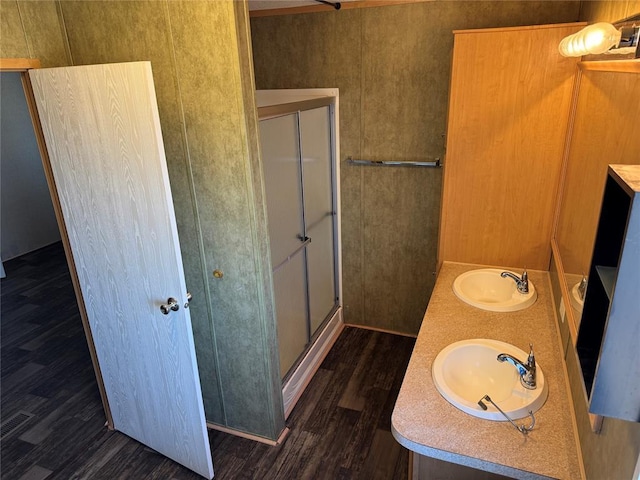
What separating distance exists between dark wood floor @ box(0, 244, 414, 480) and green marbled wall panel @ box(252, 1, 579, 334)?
0.54 m

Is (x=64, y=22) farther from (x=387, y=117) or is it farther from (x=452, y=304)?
(x=452, y=304)

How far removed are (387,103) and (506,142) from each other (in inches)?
36.4

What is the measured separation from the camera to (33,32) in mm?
1939

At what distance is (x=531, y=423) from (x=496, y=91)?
155cm

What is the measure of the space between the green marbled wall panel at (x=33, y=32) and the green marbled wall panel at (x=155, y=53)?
54mm

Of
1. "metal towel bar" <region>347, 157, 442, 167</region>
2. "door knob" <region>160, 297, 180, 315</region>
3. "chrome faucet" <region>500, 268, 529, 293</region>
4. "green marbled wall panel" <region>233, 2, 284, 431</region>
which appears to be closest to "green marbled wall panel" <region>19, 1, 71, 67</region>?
"green marbled wall panel" <region>233, 2, 284, 431</region>

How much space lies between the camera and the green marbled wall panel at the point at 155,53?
6.13 ft

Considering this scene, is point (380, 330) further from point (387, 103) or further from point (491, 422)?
point (491, 422)

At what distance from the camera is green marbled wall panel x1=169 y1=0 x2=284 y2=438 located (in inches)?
71.1

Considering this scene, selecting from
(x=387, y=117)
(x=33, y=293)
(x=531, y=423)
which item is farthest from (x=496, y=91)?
(x=33, y=293)

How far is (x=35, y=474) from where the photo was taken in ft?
7.59

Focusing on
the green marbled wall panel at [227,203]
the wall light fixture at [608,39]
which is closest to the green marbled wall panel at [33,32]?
the green marbled wall panel at [227,203]

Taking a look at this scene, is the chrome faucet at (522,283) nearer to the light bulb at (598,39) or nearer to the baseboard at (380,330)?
the light bulb at (598,39)

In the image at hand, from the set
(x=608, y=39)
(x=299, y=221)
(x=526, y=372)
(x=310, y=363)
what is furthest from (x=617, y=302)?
(x=310, y=363)
